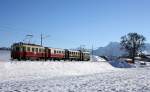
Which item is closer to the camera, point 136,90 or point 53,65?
point 136,90

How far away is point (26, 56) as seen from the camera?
55.5 metres

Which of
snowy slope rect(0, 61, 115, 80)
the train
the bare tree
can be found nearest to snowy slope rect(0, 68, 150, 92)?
snowy slope rect(0, 61, 115, 80)

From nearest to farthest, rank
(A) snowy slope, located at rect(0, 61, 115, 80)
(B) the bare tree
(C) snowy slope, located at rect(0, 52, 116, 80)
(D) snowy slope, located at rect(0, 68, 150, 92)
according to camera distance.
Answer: (D) snowy slope, located at rect(0, 68, 150, 92) → (C) snowy slope, located at rect(0, 52, 116, 80) → (A) snowy slope, located at rect(0, 61, 115, 80) → (B) the bare tree

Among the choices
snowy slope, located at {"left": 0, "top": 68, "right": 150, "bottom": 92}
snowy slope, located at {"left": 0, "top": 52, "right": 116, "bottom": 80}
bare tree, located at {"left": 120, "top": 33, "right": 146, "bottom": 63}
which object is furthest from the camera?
bare tree, located at {"left": 120, "top": 33, "right": 146, "bottom": 63}

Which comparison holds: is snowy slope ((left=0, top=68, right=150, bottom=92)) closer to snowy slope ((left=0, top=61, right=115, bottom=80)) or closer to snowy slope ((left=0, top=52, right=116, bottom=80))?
snowy slope ((left=0, top=52, right=116, bottom=80))

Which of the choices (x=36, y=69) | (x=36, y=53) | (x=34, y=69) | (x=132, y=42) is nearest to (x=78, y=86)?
(x=34, y=69)

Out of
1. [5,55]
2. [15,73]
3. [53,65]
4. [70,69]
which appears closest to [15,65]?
[15,73]

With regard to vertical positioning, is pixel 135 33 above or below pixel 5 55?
above

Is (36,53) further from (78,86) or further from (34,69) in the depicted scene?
(78,86)

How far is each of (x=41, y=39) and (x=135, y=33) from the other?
54.8 m

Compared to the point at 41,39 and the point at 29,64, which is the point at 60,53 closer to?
the point at 41,39

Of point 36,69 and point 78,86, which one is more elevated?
point 36,69

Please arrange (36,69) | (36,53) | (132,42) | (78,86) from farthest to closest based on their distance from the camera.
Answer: (132,42), (36,53), (36,69), (78,86)

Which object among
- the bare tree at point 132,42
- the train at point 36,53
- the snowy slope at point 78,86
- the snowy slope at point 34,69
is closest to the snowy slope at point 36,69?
the snowy slope at point 34,69
